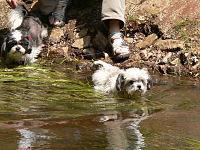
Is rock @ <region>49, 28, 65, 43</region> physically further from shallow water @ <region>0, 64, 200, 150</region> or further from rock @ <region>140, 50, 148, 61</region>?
rock @ <region>140, 50, 148, 61</region>

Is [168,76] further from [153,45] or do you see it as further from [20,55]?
[20,55]

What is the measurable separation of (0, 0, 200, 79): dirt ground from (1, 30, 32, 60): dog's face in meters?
0.48

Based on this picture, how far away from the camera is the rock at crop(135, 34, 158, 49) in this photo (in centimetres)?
618

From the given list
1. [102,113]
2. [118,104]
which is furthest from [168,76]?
[102,113]

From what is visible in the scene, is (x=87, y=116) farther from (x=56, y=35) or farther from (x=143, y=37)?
(x=56, y=35)

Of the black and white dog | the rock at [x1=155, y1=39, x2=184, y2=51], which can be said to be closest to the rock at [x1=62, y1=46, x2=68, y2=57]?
the black and white dog

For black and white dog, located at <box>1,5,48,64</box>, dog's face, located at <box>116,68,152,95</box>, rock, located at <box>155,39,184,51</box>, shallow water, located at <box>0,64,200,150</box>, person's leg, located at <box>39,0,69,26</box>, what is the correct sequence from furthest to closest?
person's leg, located at <box>39,0,69,26</box> → black and white dog, located at <box>1,5,48,64</box> → rock, located at <box>155,39,184,51</box> → dog's face, located at <box>116,68,152,95</box> → shallow water, located at <box>0,64,200,150</box>

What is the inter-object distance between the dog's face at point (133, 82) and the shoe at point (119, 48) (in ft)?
3.78

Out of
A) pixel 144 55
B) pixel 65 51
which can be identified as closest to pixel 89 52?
pixel 65 51

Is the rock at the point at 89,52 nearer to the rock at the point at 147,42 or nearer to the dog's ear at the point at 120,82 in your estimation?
the rock at the point at 147,42

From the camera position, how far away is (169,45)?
5859 mm

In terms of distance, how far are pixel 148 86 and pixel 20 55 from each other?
2954 millimetres

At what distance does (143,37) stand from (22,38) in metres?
2.73

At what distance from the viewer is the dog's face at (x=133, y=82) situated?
435 cm
